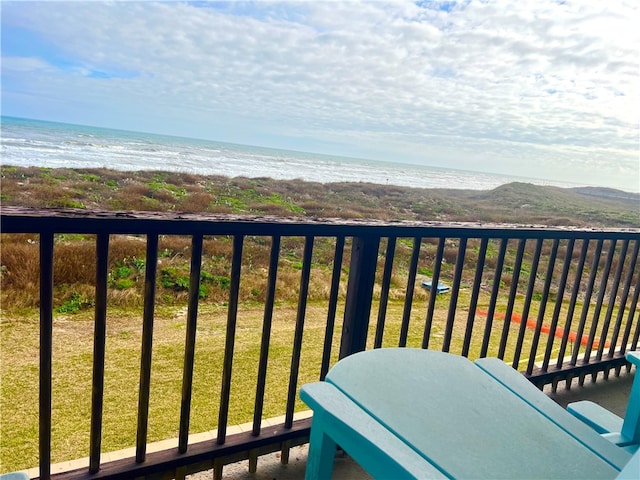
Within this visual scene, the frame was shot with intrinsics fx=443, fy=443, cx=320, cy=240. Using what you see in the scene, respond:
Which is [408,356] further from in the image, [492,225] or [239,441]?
[492,225]

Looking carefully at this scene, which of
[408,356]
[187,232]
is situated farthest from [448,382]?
[187,232]

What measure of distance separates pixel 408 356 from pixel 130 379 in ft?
9.02

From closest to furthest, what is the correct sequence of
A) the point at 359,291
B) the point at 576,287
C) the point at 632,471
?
the point at 632,471, the point at 359,291, the point at 576,287

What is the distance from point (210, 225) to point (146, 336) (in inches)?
17.3

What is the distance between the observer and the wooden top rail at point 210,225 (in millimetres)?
1165

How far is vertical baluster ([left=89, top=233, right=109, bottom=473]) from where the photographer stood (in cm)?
132

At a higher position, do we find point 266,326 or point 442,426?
point 442,426

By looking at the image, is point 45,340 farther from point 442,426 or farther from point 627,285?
point 627,285

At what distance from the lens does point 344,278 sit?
293 inches

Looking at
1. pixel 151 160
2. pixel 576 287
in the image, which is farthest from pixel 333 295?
pixel 151 160

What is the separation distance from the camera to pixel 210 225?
1403 mm

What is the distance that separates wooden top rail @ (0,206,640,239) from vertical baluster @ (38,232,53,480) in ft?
0.20

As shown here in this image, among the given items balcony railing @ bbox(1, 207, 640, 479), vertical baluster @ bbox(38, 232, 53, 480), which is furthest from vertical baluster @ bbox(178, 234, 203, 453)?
vertical baluster @ bbox(38, 232, 53, 480)

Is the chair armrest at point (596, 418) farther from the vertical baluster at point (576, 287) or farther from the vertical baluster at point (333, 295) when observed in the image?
the vertical baluster at point (576, 287)
